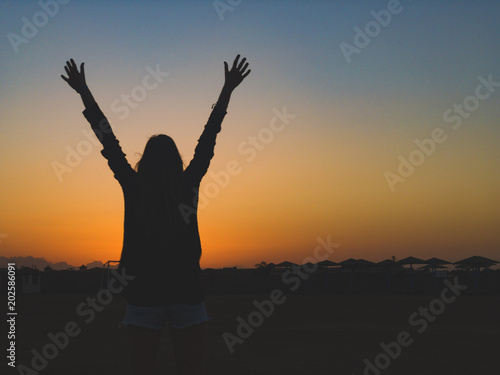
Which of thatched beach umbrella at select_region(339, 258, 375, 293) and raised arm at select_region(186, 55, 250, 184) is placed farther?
thatched beach umbrella at select_region(339, 258, 375, 293)

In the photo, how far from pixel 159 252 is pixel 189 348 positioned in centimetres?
41

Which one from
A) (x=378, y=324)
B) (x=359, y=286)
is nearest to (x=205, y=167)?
(x=378, y=324)

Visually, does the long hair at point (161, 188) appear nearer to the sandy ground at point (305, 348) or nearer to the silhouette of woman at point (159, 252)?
the silhouette of woman at point (159, 252)

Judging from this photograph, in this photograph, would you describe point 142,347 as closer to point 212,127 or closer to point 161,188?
point 161,188

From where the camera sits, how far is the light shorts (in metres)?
2.28

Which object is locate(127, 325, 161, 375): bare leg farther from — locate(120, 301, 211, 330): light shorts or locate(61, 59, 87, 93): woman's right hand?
locate(61, 59, 87, 93): woman's right hand

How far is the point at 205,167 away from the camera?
2639mm

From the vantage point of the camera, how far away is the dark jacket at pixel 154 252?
7.58 feet

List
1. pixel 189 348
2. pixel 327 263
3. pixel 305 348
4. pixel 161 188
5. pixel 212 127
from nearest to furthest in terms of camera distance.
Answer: pixel 189 348 → pixel 161 188 → pixel 212 127 → pixel 305 348 → pixel 327 263

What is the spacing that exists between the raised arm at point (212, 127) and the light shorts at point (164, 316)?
0.58 metres

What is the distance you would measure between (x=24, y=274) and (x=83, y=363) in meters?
36.5

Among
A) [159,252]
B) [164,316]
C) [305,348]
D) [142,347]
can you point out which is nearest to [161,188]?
[159,252]

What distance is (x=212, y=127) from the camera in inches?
109

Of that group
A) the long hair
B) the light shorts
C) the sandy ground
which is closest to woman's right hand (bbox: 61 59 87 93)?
the long hair
